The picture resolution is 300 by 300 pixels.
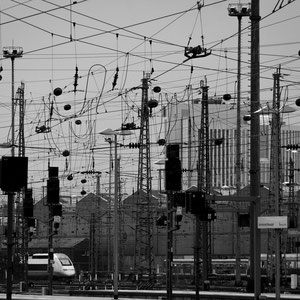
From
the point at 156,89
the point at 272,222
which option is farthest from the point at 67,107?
the point at 272,222

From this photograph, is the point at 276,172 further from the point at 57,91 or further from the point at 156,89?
the point at 156,89

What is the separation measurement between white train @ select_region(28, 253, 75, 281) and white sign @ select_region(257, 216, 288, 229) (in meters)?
59.1

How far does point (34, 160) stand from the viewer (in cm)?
8025

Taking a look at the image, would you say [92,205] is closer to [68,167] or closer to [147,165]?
[68,167]

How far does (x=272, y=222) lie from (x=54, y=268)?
197 ft

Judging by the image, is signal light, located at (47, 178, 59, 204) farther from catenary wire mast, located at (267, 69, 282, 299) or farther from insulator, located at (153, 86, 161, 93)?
catenary wire mast, located at (267, 69, 282, 299)

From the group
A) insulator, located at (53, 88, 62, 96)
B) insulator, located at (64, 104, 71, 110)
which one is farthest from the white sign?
insulator, located at (64, 104, 71, 110)

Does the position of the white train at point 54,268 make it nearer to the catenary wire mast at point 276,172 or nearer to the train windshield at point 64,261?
the train windshield at point 64,261

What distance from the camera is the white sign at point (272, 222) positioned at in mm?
42094

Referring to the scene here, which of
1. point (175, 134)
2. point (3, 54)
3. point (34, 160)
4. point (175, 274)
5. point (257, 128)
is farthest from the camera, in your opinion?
point (175, 134)

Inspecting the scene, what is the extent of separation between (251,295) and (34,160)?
109ft

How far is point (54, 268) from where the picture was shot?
10031 cm

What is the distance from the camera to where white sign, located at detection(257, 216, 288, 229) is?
138ft

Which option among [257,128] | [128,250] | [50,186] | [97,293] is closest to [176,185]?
[257,128]
